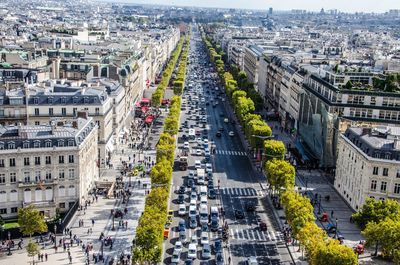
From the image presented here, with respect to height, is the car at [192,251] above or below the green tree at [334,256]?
below

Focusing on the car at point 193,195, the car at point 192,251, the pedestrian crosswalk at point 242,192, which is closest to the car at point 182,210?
the car at point 193,195

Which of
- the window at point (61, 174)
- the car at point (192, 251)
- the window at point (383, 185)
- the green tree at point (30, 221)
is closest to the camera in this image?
the car at point (192, 251)

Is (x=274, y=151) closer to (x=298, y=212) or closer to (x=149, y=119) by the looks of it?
(x=298, y=212)

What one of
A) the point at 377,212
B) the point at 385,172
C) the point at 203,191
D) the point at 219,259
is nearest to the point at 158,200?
the point at 219,259

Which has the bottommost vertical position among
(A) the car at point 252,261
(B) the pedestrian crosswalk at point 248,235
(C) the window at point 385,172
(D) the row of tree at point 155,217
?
(B) the pedestrian crosswalk at point 248,235

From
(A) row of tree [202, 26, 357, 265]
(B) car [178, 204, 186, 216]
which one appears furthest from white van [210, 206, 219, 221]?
(A) row of tree [202, 26, 357, 265]

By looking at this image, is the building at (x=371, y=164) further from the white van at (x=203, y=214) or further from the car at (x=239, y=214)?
the white van at (x=203, y=214)

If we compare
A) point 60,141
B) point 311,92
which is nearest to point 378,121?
point 311,92
